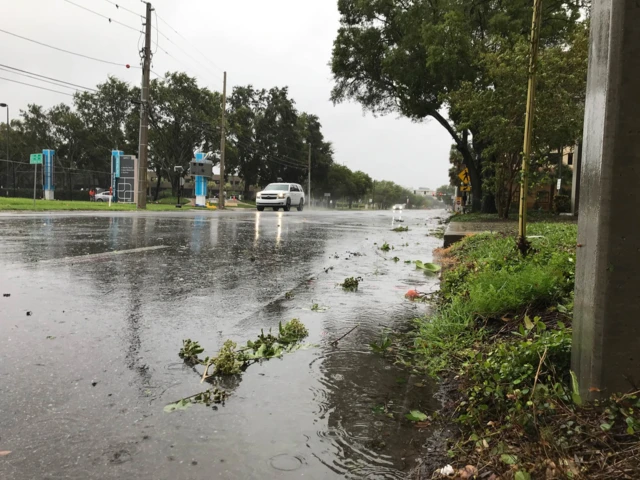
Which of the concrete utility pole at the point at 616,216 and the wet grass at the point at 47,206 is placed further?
the wet grass at the point at 47,206

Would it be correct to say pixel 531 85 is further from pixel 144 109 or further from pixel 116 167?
pixel 116 167

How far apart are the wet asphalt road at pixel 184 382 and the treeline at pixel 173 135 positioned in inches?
1262

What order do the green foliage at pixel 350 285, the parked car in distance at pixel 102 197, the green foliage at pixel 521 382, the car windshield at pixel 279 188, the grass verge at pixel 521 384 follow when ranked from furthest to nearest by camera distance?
the parked car in distance at pixel 102 197
the car windshield at pixel 279 188
the green foliage at pixel 350 285
the green foliage at pixel 521 382
the grass verge at pixel 521 384

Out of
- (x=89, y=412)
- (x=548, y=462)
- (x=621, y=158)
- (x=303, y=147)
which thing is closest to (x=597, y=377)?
(x=548, y=462)

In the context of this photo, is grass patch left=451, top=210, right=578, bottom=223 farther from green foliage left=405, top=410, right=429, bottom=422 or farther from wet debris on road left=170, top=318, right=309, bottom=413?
green foliage left=405, top=410, right=429, bottom=422

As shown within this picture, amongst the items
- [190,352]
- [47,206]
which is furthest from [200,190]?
[190,352]

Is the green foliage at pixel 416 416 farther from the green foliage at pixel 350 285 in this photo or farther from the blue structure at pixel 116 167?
the blue structure at pixel 116 167

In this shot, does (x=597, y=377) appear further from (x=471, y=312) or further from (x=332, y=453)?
(x=471, y=312)

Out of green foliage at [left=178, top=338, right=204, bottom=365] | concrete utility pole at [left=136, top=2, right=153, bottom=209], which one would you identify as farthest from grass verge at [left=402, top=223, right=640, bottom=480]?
concrete utility pole at [left=136, top=2, right=153, bottom=209]

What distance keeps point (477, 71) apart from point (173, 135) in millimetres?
37272

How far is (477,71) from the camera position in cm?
2097

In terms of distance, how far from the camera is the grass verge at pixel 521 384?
6.12 ft

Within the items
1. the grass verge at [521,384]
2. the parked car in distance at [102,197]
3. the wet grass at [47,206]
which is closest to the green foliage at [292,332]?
the grass verge at [521,384]

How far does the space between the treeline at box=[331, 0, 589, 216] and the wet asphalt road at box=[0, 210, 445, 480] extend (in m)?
2.74
